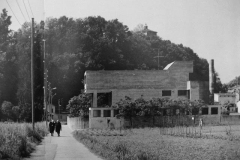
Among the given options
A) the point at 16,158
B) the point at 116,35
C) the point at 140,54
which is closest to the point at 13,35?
the point at 116,35

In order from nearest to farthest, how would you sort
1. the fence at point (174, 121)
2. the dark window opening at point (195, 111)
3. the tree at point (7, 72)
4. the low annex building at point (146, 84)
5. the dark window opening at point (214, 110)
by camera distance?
1. the tree at point (7, 72)
2. the fence at point (174, 121)
3. the dark window opening at point (195, 111)
4. the dark window opening at point (214, 110)
5. the low annex building at point (146, 84)

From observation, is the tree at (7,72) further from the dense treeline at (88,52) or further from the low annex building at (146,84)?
the low annex building at (146,84)

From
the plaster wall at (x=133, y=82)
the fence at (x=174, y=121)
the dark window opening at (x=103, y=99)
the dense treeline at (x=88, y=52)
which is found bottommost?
the fence at (x=174, y=121)

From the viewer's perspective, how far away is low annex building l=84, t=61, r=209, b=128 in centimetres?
5969

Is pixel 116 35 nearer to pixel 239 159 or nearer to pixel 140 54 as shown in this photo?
pixel 140 54

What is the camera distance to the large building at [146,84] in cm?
5969

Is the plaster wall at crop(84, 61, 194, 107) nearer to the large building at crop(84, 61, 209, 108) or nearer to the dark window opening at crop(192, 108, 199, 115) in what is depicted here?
the large building at crop(84, 61, 209, 108)

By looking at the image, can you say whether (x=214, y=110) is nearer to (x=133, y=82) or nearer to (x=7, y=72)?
(x=133, y=82)

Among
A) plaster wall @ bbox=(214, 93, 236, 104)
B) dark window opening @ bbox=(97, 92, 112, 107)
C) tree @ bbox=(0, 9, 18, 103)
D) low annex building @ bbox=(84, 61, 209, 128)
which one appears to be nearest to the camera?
tree @ bbox=(0, 9, 18, 103)

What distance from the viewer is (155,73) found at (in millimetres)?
60531

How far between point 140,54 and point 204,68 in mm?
11279

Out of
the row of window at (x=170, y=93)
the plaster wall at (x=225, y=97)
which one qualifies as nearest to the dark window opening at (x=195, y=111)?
the row of window at (x=170, y=93)

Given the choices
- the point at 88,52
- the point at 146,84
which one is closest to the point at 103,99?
the point at 146,84

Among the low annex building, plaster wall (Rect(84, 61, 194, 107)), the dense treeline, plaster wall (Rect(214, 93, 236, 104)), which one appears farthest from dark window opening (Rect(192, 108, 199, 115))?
plaster wall (Rect(214, 93, 236, 104))
